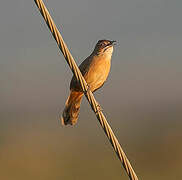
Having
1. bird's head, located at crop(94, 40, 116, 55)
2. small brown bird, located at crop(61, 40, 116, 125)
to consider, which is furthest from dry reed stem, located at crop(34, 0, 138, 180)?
bird's head, located at crop(94, 40, 116, 55)

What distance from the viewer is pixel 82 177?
46.0ft

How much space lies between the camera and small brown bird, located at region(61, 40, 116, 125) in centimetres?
751

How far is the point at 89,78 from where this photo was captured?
7.61 meters

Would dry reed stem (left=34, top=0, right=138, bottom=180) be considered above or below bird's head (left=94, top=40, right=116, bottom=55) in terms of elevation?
below

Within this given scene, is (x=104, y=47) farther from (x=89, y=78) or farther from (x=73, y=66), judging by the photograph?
(x=73, y=66)

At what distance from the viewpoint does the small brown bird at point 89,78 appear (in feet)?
24.6

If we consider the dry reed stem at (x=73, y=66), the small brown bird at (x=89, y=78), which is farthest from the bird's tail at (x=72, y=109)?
the dry reed stem at (x=73, y=66)

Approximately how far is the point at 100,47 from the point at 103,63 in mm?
365

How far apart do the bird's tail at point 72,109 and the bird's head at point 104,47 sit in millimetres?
682

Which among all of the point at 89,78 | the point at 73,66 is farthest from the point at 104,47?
the point at 73,66

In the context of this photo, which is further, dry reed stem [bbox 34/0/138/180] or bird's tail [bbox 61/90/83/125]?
bird's tail [bbox 61/90/83/125]

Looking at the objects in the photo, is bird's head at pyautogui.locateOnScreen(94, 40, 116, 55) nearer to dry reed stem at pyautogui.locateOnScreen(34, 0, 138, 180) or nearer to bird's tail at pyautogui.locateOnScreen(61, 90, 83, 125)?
bird's tail at pyautogui.locateOnScreen(61, 90, 83, 125)

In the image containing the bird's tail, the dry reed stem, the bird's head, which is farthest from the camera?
the bird's head

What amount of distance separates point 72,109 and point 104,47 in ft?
3.10
